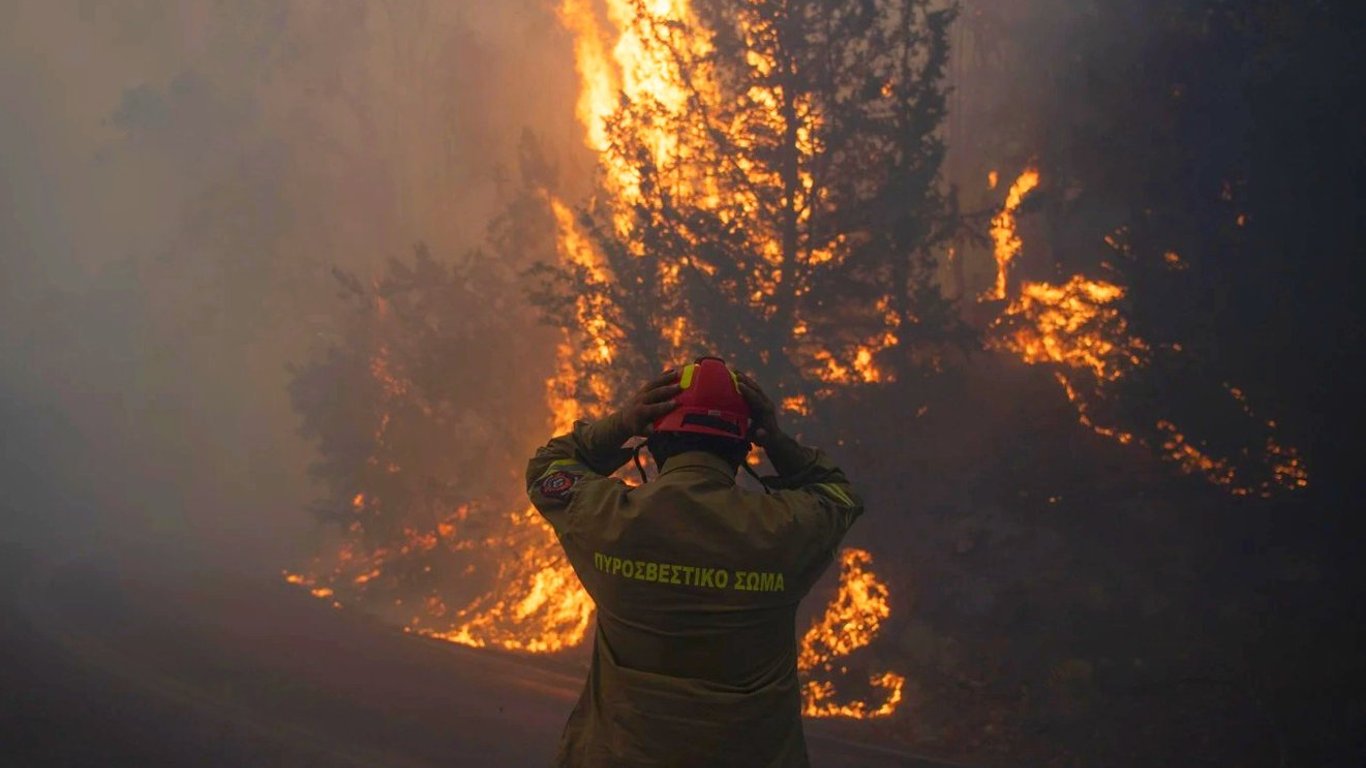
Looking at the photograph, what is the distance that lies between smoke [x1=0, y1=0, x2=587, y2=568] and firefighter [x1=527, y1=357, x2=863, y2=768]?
2420 cm

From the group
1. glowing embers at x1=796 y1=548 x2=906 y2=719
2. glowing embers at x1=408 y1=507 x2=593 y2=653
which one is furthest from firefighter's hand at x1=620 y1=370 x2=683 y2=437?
glowing embers at x1=408 y1=507 x2=593 y2=653

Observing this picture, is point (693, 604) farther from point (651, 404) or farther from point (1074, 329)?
point (1074, 329)

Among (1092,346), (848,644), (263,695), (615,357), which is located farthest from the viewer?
(615,357)

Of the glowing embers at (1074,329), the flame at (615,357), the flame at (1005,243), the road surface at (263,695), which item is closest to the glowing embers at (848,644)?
the flame at (615,357)

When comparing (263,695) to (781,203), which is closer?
(263,695)

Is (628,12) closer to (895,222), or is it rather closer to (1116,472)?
(895,222)

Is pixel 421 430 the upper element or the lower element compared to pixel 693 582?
upper

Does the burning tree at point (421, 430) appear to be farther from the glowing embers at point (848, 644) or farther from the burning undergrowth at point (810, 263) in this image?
the glowing embers at point (848, 644)

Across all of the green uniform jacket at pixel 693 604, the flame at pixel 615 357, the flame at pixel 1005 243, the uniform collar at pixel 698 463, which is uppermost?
the flame at pixel 1005 243

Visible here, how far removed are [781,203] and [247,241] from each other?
3612 cm

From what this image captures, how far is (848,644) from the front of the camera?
1324 centimetres

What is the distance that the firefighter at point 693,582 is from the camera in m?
2.32

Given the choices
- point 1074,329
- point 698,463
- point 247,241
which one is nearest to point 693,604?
point 698,463

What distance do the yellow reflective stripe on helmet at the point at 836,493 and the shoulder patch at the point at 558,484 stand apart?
72cm
